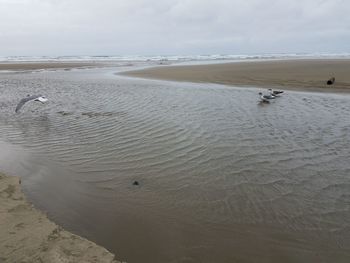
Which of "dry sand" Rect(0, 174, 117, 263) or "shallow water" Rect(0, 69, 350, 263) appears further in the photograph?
"shallow water" Rect(0, 69, 350, 263)

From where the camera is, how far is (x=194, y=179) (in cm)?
Answer: 658

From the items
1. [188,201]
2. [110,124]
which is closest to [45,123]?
[110,124]

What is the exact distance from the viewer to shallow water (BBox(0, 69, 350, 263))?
455 cm

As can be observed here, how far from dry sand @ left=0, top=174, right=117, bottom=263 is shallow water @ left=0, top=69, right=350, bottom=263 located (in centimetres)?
28

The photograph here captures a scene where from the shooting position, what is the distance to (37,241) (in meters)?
4.20

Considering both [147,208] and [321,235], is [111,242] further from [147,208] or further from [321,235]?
[321,235]

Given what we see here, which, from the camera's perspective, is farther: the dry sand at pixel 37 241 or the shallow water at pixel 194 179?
the shallow water at pixel 194 179

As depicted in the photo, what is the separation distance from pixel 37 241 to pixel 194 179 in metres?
3.15

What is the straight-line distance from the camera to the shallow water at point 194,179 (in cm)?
455

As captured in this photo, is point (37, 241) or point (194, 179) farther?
point (194, 179)

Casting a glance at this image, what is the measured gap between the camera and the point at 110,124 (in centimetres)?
1116

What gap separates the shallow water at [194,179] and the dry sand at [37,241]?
28 cm

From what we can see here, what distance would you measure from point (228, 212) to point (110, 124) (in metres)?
6.68

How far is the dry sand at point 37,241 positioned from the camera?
3.90 m
